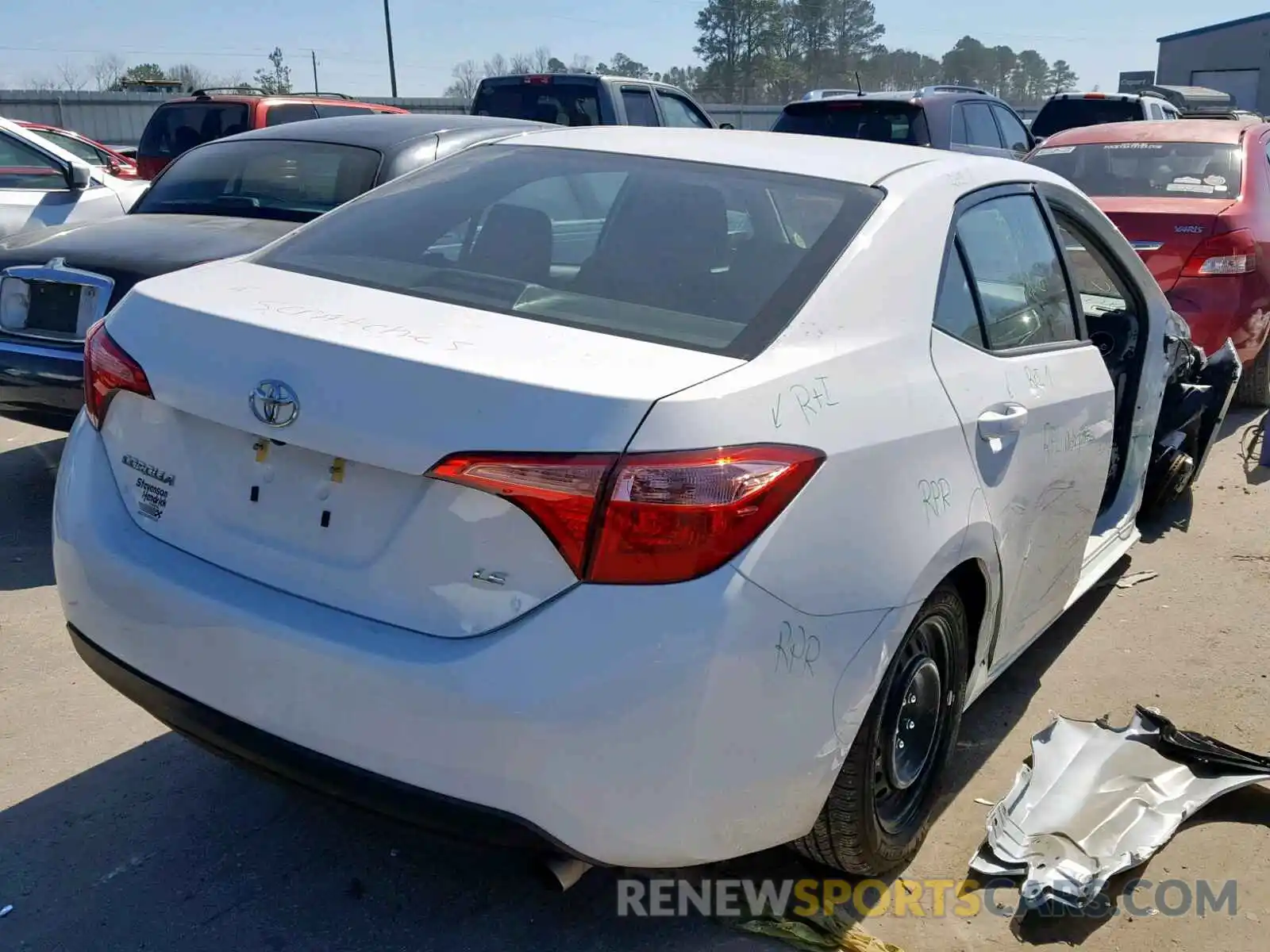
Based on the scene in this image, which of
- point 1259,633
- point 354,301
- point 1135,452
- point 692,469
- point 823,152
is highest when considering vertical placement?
point 823,152

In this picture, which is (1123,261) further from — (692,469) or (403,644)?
(403,644)

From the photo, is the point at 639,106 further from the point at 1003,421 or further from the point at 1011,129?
the point at 1003,421

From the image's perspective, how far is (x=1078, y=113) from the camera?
15.0 m

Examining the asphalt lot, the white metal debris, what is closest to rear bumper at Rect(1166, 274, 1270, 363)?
the asphalt lot

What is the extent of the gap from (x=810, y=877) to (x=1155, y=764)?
3.80ft

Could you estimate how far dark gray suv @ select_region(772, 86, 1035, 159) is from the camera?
11.0 metres

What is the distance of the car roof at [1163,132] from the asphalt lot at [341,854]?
5.10 meters

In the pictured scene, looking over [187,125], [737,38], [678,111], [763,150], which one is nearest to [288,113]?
[187,125]

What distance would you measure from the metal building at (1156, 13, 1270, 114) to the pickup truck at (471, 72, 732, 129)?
37.8 m

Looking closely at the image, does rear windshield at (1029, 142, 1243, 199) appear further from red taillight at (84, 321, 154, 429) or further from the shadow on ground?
red taillight at (84, 321, 154, 429)

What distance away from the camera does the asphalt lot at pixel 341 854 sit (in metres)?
2.69

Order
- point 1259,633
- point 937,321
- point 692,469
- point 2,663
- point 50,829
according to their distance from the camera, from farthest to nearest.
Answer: point 1259,633 → point 2,663 → point 50,829 → point 937,321 → point 692,469

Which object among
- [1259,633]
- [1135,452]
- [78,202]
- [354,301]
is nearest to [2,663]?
[354,301]

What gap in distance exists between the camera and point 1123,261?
4523 millimetres
